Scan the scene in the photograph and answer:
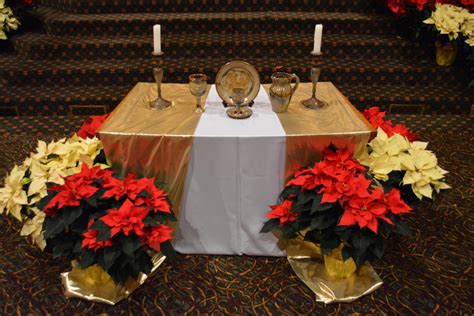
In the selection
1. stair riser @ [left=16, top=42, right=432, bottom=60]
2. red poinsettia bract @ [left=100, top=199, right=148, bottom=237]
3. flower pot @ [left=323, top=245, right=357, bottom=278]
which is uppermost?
stair riser @ [left=16, top=42, right=432, bottom=60]

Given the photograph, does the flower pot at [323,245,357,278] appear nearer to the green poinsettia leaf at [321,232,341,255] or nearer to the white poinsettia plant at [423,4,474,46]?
the green poinsettia leaf at [321,232,341,255]

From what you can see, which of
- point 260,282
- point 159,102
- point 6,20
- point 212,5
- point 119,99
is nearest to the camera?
point 260,282

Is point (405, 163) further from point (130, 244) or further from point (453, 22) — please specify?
point (453, 22)

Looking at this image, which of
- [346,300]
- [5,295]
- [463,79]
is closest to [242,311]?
[346,300]

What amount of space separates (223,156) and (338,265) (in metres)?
0.70

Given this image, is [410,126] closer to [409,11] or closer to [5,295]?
[409,11]

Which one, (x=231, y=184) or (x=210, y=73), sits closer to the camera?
(x=231, y=184)

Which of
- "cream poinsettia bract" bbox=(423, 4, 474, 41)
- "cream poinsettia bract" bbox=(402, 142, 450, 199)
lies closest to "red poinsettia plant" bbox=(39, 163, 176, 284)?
"cream poinsettia bract" bbox=(402, 142, 450, 199)

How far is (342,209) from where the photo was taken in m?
1.93

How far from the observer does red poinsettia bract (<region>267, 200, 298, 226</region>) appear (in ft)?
6.69

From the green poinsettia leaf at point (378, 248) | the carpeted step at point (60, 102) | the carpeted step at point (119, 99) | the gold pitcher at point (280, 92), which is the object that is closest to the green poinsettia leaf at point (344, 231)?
the green poinsettia leaf at point (378, 248)

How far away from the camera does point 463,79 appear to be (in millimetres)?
4039

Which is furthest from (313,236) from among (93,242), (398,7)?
(398,7)

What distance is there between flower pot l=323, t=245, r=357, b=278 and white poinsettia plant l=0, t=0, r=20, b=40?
12.8ft
